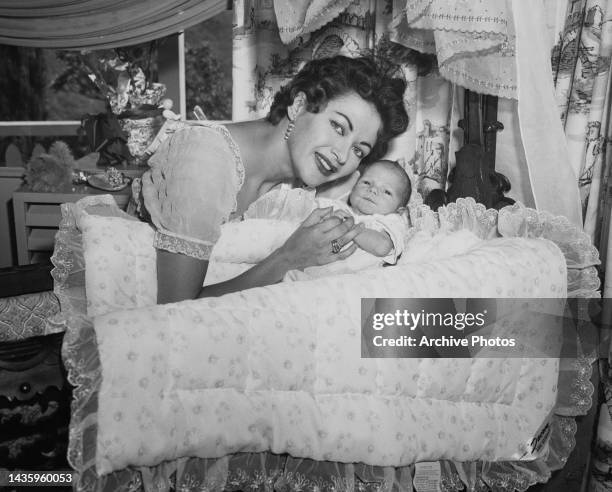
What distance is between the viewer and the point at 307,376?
1.11m

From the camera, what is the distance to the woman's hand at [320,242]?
1.41 m

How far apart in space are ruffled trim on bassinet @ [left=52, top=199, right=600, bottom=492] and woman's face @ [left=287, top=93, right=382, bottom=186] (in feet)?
0.88

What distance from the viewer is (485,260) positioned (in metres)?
1.24

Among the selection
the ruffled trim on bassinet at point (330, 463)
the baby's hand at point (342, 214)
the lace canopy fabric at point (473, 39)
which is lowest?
the ruffled trim on bassinet at point (330, 463)

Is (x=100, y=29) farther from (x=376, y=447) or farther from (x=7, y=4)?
(x=376, y=447)

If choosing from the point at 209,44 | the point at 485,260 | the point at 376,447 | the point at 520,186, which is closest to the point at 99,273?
the point at 376,447

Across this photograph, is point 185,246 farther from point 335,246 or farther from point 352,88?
point 352,88

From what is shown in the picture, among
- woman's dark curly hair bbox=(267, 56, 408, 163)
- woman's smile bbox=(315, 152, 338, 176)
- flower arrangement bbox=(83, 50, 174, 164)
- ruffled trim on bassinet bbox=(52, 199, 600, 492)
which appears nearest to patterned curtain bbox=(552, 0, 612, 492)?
ruffled trim on bassinet bbox=(52, 199, 600, 492)

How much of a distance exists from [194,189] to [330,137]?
356 mm

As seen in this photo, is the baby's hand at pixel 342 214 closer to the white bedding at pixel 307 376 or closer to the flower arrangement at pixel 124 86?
the white bedding at pixel 307 376

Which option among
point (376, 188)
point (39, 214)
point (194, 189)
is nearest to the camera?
point (194, 189)

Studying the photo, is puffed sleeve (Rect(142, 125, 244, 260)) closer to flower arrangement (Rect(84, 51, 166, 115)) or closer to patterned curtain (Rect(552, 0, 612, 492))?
flower arrangement (Rect(84, 51, 166, 115))

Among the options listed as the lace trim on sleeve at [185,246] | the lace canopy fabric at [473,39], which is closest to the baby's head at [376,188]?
the lace canopy fabric at [473,39]

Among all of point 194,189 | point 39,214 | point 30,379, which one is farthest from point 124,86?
point 30,379
